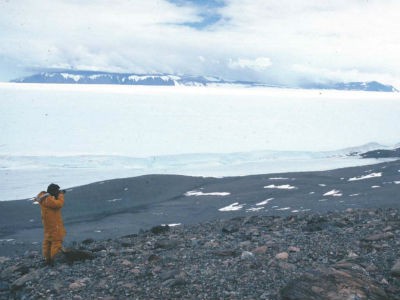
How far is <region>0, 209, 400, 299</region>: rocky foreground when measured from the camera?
5.33 m

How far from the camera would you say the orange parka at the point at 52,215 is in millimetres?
7445

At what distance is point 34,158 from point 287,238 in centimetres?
2865

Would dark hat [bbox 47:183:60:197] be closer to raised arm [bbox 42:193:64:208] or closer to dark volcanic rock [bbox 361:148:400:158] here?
raised arm [bbox 42:193:64:208]

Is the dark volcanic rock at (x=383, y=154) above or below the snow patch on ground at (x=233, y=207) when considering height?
below

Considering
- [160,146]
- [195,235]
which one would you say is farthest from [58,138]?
[195,235]

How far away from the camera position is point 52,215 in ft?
24.7

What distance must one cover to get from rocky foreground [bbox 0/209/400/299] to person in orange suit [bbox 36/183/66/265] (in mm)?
194

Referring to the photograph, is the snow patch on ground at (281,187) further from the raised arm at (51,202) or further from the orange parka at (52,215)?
the raised arm at (51,202)

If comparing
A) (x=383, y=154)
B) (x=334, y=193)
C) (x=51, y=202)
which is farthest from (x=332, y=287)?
(x=383, y=154)

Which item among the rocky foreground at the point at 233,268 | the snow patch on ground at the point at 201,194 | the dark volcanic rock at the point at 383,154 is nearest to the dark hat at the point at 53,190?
the rocky foreground at the point at 233,268

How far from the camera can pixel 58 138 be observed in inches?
1793

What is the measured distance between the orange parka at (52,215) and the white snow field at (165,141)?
13.2 meters

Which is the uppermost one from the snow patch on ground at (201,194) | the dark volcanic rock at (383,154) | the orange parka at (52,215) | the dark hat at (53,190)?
the dark hat at (53,190)

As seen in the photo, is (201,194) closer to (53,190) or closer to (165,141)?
(53,190)
